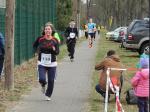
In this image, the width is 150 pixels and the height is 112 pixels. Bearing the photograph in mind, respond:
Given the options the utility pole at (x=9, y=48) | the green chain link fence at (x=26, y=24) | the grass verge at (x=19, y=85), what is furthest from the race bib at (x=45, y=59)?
the green chain link fence at (x=26, y=24)

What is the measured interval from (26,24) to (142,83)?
13800 mm

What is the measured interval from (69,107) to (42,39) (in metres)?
1.68

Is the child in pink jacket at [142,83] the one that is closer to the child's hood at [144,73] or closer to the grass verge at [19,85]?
the child's hood at [144,73]

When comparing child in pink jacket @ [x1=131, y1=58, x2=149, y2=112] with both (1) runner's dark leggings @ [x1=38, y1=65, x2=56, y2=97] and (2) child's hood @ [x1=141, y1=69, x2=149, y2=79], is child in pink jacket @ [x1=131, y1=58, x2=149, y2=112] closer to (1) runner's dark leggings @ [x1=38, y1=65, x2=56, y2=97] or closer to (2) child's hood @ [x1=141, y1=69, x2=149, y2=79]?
(2) child's hood @ [x1=141, y1=69, x2=149, y2=79]

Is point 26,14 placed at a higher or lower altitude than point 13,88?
higher

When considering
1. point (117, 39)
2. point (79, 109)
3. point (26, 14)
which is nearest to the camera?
point (79, 109)

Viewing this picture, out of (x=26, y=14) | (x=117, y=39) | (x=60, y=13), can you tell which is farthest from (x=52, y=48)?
(x=117, y=39)

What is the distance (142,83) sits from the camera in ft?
28.8

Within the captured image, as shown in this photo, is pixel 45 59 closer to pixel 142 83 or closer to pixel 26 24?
pixel 142 83

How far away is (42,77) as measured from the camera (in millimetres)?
12438

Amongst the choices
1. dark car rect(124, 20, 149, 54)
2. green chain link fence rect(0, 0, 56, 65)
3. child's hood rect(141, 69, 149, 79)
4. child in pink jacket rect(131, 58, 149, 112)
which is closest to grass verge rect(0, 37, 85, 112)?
green chain link fence rect(0, 0, 56, 65)

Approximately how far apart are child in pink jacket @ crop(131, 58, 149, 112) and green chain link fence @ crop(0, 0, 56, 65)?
8958mm

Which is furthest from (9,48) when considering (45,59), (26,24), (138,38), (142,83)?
(138,38)

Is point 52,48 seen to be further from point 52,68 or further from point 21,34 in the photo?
point 21,34
